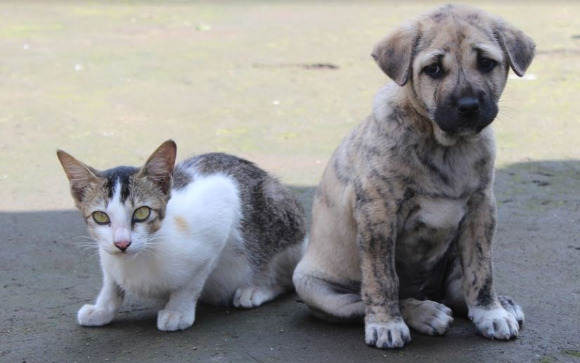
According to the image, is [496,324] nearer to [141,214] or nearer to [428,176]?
[428,176]

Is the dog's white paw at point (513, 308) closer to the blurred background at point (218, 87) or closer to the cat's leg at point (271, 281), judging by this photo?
the cat's leg at point (271, 281)

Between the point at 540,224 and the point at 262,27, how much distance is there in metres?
6.70

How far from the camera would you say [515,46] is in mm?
3900

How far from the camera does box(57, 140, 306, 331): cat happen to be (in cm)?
407

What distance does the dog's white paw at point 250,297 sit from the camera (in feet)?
15.1

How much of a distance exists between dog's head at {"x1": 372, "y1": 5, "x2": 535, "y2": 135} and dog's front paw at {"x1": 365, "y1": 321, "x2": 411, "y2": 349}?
83 centimetres

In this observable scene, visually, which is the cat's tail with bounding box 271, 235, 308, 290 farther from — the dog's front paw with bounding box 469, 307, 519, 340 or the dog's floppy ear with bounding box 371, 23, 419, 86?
the dog's floppy ear with bounding box 371, 23, 419, 86

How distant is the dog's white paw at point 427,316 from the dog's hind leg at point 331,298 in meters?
0.20

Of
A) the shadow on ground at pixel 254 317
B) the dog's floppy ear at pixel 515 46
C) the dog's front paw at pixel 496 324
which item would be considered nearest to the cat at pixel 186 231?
the shadow on ground at pixel 254 317

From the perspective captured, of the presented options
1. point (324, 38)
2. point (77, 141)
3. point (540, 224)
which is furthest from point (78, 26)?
point (540, 224)

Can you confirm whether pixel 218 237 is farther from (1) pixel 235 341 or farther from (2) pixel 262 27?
(2) pixel 262 27

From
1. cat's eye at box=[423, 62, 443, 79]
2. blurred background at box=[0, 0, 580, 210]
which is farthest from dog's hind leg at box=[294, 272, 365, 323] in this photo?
blurred background at box=[0, 0, 580, 210]

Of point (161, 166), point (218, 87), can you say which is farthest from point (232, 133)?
point (161, 166)

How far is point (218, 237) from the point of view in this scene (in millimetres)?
4457
